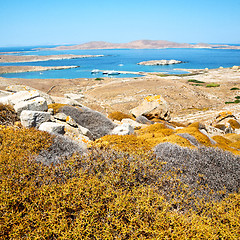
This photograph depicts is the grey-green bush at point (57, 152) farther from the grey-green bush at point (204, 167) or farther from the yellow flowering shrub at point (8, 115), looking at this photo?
the yellow flowering shrub at point (8, 115)

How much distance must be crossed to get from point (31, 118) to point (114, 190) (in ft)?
20.9

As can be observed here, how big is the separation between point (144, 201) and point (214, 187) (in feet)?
9.24

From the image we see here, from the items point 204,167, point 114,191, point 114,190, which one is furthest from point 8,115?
point 204,167

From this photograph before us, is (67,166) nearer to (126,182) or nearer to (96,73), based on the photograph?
(126,182)

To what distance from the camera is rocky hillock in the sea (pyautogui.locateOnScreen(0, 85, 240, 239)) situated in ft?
12.4

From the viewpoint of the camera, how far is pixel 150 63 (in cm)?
13438

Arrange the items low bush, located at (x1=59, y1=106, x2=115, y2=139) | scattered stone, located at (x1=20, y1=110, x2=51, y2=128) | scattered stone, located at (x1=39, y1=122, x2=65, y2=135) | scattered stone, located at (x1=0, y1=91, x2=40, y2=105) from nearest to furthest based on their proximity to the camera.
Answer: scattered stone, located at (x1=39, y1=122, x2=65, y2=135)
scattered stone, located at (x1=20, y1=110, x2=51, y2=128)
scattered stone, located at (x1=0, y1=91, x2=40, y2=105)
low bush, located at (x1=59, y1=106, x2=115, y2=139)

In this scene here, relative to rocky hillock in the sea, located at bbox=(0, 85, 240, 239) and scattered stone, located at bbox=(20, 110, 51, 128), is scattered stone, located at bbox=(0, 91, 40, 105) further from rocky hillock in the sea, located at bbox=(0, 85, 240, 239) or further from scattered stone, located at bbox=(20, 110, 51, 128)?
rocky hillock in the sea, located at bbox=(0, 85, 240, 239)

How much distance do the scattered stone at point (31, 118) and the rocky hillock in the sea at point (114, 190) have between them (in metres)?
1.03

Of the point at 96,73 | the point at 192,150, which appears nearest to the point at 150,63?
the point at 96,73

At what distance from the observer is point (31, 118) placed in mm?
9117

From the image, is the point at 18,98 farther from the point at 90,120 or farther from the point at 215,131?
the point at 215,131

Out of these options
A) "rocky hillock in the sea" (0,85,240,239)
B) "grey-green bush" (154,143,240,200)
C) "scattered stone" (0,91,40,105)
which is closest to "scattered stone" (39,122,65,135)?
"rocky hillock in the sea" (0,85,240,239)

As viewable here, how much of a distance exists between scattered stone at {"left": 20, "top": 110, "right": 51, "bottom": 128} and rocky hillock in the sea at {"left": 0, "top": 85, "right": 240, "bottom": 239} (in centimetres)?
103
